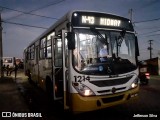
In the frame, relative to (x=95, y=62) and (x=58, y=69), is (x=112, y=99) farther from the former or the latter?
(x=58, y=69)

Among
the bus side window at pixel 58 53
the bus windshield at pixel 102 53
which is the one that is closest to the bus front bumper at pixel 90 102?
the bus windshield at pixel 102 53

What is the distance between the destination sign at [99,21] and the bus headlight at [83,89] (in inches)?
72.2

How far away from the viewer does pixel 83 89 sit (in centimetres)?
657

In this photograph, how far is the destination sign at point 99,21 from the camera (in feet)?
22.7

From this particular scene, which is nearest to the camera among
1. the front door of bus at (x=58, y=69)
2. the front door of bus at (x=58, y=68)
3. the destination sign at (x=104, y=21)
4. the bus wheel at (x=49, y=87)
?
the destination sign at (x=104, y=21)

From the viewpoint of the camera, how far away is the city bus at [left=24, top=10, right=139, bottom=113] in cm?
657

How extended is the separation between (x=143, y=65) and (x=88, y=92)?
462 inches

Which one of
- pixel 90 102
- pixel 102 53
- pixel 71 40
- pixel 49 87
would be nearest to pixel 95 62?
pixel 102 53

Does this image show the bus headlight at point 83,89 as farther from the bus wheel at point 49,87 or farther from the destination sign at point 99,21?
the bus wheel at point 49,87

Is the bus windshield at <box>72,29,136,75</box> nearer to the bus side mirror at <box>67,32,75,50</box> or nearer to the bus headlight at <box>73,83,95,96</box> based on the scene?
the bus side mirror at <box>67,32,75,50</box>

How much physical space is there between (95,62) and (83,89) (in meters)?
0.90

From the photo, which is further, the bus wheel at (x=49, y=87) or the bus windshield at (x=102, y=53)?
the bus wheel at (x=49, y=87)

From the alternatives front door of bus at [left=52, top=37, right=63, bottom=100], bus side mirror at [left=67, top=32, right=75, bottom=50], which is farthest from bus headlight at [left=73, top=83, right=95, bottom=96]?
front door of bus at [left=52, top=37, right=63, bottom=100]

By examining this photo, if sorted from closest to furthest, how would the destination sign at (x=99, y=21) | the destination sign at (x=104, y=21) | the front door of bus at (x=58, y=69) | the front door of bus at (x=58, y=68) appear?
the destination sign at (x=99, y=21) < the destination sign at (x=104, y=21) < the front door of bus at (x=58, y=69) < the front door of bus at (x=58, y=68)
